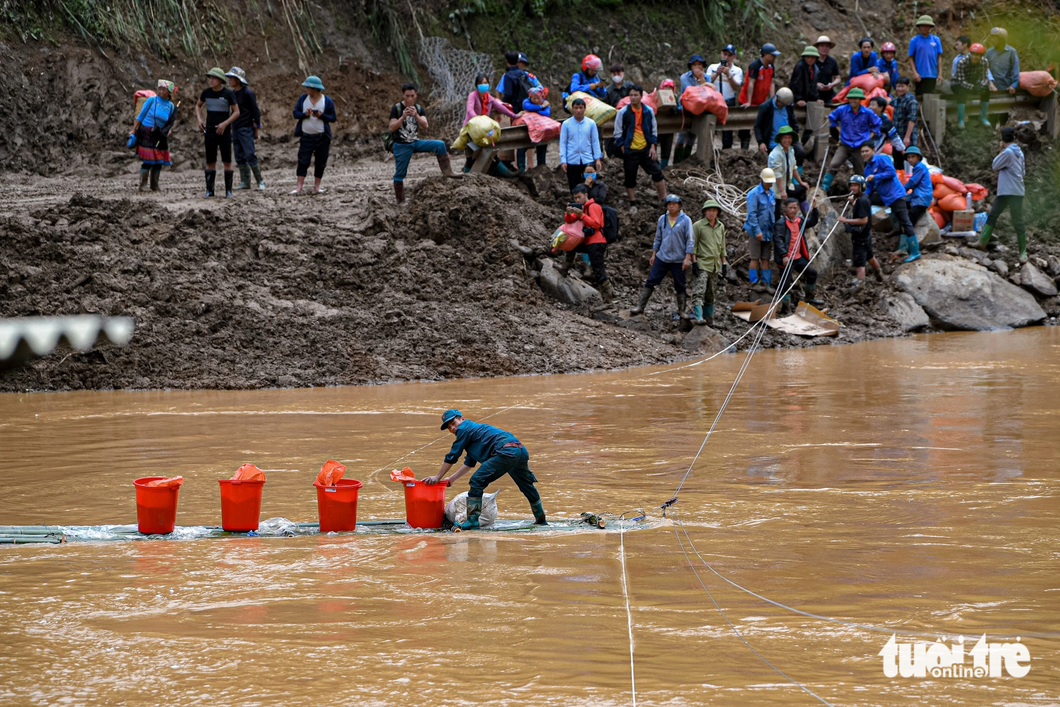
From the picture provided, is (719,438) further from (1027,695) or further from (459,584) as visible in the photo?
(1027,695)

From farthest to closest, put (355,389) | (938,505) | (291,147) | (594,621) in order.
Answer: (291,147), (355,389), (938,505), (594,621)

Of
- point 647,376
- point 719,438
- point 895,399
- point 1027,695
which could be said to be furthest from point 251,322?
point 1027,695

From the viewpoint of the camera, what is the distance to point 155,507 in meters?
6.72

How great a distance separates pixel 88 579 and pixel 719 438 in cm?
578

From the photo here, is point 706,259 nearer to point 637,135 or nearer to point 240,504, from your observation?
point 637,135

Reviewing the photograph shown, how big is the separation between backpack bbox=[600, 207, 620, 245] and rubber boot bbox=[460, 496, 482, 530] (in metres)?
9.73

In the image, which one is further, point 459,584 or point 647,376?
point 647,376

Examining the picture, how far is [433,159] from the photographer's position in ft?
71.5

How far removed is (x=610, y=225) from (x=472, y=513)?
393 inches

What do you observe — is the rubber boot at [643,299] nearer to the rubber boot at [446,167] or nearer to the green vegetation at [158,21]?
the rubber boot at [446,167]

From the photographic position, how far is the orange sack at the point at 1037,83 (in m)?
21.2

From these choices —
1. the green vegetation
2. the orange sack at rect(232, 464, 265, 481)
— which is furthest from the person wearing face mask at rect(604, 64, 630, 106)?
the orange sack at rect(232, 464, 265, 481)

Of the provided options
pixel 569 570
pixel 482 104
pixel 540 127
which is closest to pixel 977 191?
pixel 540 127

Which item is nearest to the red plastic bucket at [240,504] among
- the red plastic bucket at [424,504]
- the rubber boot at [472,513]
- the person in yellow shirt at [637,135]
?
the red plastic bucket at [424,504]
